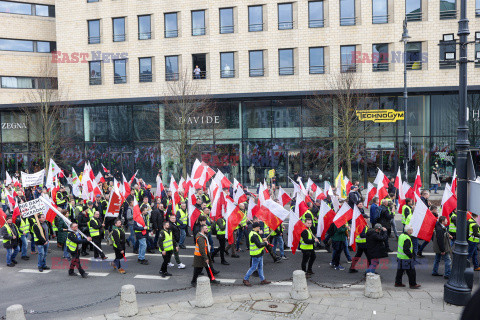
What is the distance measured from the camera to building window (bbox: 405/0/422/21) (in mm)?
28156

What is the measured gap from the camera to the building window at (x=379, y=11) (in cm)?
2845

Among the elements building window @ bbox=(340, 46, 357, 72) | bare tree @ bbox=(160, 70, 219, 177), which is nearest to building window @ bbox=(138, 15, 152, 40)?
bare tree @ bbox=(160, 70, 219, 177)

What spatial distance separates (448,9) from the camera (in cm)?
2783

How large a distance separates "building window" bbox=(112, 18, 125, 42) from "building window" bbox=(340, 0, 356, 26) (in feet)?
52.4

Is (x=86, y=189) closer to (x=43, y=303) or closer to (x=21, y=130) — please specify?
(x=43, y=303)

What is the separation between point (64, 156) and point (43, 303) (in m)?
25.4

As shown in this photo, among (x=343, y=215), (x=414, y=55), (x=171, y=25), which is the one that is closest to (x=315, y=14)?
(x=414, y=55)

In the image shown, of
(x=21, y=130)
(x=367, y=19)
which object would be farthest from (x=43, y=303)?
(x=21, y=130)

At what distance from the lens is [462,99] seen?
31.6 feet

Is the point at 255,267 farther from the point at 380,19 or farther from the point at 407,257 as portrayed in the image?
the point at 380,19

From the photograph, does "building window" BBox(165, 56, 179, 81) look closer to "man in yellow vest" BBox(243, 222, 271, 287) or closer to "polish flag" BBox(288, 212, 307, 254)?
"polish flag" BBox(288, 212, 307, 254)

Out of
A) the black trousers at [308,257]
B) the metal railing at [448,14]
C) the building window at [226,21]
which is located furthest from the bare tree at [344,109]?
the black trousers at [308,257]

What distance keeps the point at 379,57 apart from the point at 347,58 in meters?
2.08

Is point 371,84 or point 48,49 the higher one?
point 48,49
